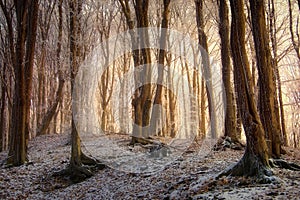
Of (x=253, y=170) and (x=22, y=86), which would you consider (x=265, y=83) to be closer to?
(x=253, y=170)

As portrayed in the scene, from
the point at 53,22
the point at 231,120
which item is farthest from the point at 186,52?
the point at 231,120

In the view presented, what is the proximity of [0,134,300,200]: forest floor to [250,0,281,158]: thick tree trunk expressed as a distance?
70cm

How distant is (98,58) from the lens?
2375cm

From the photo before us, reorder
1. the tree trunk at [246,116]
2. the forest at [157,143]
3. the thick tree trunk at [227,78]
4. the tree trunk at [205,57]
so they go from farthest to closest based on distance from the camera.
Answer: the tree trunk at [205,57] < the thick tree trunk at [227,78] < the forest at [157,143] < the tree trunk at [246,116]

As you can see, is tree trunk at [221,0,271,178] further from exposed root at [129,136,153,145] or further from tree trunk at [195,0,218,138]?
exposed root at [129,136,153,145]

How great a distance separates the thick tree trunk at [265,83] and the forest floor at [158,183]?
2.31ft

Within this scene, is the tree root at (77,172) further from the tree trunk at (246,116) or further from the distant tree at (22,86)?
the tree trunk at (246,116)

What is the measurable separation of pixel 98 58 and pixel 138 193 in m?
18.2

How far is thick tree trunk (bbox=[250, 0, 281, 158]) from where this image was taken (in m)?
7.22

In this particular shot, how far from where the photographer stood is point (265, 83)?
7445mm

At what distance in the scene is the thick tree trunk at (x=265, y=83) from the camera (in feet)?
23.7

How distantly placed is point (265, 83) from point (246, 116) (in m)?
1.80

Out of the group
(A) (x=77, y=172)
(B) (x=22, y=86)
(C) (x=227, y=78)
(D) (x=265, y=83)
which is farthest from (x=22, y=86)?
(D) (x=265, y=83)

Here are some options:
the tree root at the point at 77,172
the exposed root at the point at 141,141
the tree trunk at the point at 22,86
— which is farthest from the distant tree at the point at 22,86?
the exposed root at the point at 141,141
